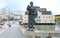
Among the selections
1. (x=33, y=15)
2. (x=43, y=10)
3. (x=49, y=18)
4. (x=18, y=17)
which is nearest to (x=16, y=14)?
(x=18, y=17)

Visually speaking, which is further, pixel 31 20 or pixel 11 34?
pixel 11 34

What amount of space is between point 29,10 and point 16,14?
10118 centimetres

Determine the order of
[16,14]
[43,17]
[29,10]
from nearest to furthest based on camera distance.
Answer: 1. [29,10]
2. [43,17]
3. [16,14]

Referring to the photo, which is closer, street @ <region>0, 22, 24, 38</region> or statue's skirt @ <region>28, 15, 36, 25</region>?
statue's skirt @ <region>28, 15, 36, 25</region>

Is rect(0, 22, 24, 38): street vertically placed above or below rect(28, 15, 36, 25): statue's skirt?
below

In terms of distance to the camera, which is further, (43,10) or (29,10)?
(43,10)

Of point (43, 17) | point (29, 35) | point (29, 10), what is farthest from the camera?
point (43, 17)

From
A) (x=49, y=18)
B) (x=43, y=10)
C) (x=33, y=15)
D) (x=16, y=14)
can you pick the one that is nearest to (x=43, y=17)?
(x=49, y=18)

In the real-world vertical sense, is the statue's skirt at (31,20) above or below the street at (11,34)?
above

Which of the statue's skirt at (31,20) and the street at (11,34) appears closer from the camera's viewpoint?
the statue's skirt at (31,20)

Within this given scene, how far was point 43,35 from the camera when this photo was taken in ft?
32.0

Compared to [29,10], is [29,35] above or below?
below

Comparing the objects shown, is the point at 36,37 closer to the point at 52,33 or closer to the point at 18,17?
the point at 52,33

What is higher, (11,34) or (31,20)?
(31,20)
